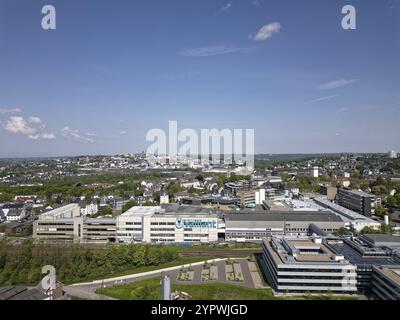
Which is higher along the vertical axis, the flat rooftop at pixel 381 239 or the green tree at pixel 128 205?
the flat rooftop at pixel 381 239

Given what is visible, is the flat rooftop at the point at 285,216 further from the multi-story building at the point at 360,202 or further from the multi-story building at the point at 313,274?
the multi-story building at the point at 313,274

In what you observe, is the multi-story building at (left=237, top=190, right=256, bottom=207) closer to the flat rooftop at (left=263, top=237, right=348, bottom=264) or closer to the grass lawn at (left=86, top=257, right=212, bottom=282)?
the grass lawn at (left=86, top=257, right=212, bottom=282)

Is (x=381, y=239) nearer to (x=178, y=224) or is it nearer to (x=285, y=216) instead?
(x=285, y=216)

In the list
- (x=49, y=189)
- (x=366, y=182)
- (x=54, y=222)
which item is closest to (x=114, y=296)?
(x=54, y=222)

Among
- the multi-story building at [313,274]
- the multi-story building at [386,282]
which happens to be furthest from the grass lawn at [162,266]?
the multi-story building at [386,282]

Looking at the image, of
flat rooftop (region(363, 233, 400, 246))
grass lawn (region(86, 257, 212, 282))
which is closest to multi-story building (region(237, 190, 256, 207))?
grass lawn (region(86, 257, 212, 282))
